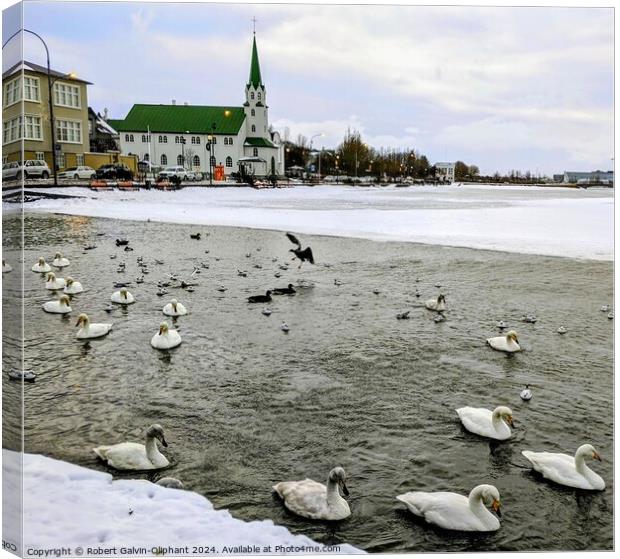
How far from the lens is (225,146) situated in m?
8.31

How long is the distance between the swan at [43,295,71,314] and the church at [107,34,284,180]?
306cm

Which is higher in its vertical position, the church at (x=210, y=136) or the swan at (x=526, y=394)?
the church at (x=210, y=136)

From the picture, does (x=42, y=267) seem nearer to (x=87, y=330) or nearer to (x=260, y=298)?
(x=87, y=330)

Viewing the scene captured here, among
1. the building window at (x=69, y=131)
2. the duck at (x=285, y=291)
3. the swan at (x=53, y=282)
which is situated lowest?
the duck at (x=285, y=291)

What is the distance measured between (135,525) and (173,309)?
17.4 ft

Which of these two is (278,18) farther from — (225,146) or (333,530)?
(333,530)

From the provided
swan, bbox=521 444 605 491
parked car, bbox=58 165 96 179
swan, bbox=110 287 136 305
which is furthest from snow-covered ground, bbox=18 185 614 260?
swan, bbox=521 444 605 491

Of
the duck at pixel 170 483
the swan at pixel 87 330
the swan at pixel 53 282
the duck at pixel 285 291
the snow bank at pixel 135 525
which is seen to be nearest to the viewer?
the snow bank at pixel 135 525

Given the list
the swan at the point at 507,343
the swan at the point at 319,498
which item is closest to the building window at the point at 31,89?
the swan at the point at 319,498

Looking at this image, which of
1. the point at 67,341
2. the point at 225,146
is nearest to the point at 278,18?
the point at 225,146

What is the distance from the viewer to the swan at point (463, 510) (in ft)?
15.4

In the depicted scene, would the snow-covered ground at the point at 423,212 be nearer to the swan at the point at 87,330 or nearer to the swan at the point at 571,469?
the swan at the point at 87,330

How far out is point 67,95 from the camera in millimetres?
5961

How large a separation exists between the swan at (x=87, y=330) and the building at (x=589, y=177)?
674 centimetres
